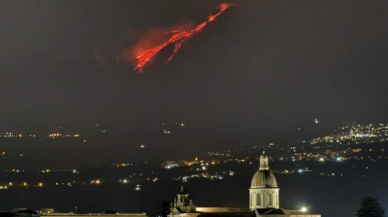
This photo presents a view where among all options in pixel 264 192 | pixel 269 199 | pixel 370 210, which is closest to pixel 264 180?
pixel 264 192

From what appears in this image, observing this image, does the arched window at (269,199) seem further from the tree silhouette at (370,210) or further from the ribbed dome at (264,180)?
the tree silhouette at (370,210)

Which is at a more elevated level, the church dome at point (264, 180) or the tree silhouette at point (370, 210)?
the church dome at point (264, 180)

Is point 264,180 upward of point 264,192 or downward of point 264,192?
upward

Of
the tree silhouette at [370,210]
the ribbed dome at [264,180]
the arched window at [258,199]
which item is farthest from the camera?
the tree silhouette at [370,210]

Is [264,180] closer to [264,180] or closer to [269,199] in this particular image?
[264,180]

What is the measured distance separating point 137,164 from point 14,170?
71.5 ft

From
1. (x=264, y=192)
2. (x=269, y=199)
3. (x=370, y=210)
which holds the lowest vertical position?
(x=269, y=199)

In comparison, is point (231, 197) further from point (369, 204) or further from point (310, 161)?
point (369, 204)

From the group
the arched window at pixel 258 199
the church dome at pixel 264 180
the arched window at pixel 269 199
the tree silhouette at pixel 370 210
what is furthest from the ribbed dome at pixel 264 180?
the tree silhouette at pixel 370 210

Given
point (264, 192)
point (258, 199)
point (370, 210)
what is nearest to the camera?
point (264, 192)

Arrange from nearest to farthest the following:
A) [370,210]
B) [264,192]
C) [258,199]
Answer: [264,192]
[258,199]
[370,210]

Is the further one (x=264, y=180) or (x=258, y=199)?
(x=258, y=199)

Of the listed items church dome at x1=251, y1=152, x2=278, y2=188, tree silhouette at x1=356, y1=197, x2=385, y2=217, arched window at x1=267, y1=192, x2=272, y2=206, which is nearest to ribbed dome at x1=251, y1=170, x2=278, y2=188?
church dome at x1=251, y1=152, x2=278, y2=188

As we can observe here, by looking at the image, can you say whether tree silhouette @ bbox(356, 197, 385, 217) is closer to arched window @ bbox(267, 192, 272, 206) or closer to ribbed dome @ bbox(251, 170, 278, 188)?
arched window @ bbox(267, 192, 272, 206)
